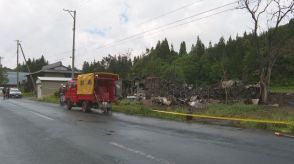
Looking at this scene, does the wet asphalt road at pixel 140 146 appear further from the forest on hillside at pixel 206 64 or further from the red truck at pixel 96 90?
the forest on hillside at pixel 206 64

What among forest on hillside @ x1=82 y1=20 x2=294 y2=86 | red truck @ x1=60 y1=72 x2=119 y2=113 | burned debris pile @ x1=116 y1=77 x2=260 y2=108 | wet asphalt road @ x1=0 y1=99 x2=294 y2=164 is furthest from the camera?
forest on hillside @ x1=82 y1=20 x2=294 y2=86

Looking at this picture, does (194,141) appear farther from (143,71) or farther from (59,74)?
(59,74)

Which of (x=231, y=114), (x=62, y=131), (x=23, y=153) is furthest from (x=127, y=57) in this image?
(x=23, y=153)

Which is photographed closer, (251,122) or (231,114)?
(251,122)

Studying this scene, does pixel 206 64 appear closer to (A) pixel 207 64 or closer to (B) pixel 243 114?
(A) pixel 207 64

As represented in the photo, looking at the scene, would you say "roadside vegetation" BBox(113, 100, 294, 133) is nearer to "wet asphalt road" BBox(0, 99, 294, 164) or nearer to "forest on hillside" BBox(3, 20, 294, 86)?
"wet asphalt road" BBox(0, 99, 294, 164)

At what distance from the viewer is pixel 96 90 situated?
3256 centimetres

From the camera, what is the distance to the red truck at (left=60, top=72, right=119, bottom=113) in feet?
105

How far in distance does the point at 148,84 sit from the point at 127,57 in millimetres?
34184

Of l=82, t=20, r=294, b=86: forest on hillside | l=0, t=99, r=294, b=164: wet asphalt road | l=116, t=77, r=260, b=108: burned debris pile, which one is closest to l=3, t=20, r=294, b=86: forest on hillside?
l=82, t=20, r=294, b=86: forest on hillside

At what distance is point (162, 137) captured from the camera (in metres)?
16.0

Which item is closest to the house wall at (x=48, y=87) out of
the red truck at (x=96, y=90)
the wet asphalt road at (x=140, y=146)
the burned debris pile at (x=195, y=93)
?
the burned debris pile at (x=195, y=93)

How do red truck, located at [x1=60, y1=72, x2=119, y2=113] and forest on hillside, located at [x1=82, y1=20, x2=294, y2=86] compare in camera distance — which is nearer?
red truck, located at [x1=60, y1=72, x2=119, y2=113]

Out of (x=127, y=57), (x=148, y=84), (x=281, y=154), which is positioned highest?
(x=127, y=57)
